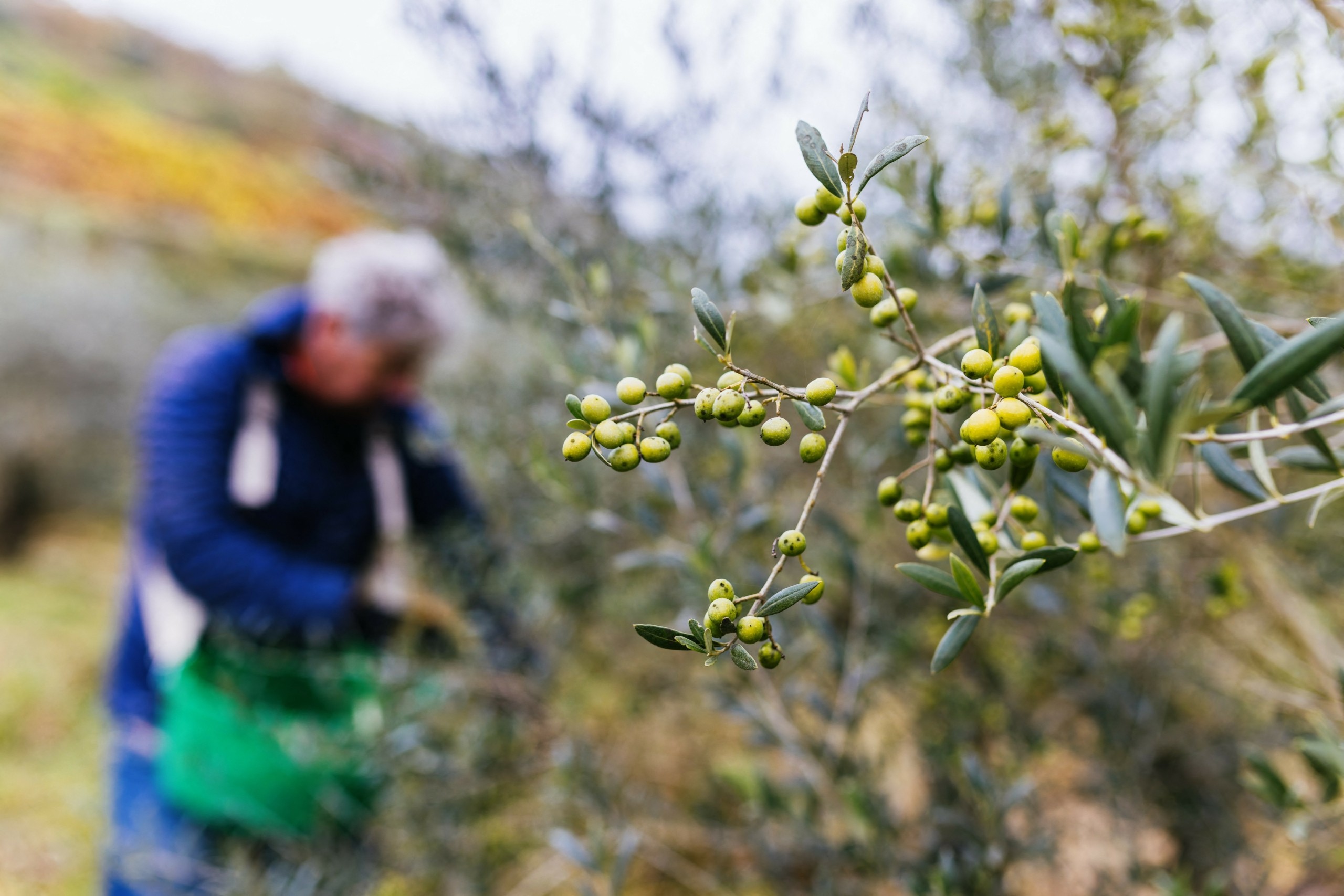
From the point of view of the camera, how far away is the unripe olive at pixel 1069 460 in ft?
1.62

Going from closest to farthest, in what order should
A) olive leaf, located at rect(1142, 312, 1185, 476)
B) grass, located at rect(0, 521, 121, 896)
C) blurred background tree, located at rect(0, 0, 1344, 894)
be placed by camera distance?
olive leaf, located at rect(1142, 312, 1185, 476) → blurred background tree, located at rect(0, 0, 1344, 894) → grass, located at rect(0, 521, 121, 896)

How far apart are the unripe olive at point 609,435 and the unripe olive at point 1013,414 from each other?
26 cm

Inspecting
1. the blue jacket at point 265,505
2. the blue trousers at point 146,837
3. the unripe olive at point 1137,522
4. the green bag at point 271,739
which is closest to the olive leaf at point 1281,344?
the unripe olive at point 1137,522

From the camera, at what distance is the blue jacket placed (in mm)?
2066

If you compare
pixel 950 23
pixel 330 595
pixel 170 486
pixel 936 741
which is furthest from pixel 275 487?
pixel 950 23

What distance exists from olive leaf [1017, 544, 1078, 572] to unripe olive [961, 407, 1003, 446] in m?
0.12

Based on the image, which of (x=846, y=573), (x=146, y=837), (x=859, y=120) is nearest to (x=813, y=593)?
(x=859, y=120)

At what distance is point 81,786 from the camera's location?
3.85m

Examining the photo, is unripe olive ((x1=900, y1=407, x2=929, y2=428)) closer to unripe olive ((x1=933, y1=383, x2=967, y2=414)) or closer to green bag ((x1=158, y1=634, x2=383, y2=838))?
unripe olive ((x1=933, y1=383, x2=967, y2=414))

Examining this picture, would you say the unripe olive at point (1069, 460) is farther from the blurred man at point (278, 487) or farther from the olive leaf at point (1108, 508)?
the blurred man at point (278, 487)

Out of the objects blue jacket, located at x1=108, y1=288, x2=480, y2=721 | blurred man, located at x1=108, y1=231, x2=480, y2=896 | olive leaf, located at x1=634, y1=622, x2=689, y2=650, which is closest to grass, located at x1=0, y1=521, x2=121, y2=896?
blurred man, located at x1=108, y1=231, x2=480, y2=896

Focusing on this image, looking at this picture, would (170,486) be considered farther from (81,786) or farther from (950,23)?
(81,786)

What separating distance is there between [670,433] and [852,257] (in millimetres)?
184

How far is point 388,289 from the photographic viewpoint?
91.8 inches
